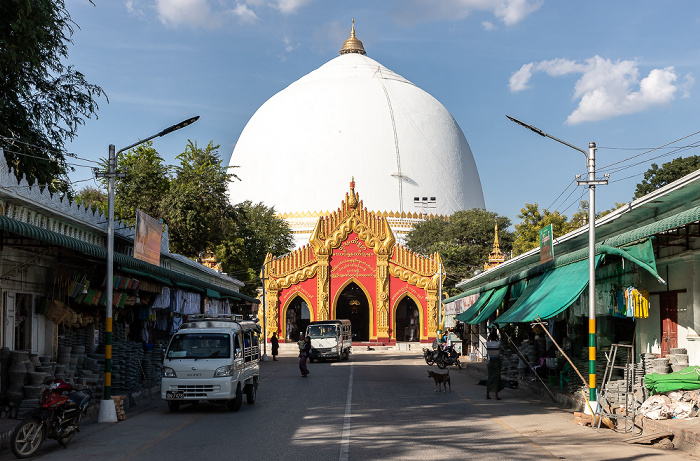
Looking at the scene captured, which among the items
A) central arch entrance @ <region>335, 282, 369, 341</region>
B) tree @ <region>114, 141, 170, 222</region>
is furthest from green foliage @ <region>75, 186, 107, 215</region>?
central arch entrance @ <region>335, 282, 369, 341</region>

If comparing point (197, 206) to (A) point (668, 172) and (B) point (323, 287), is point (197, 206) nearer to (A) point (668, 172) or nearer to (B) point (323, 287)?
(B) point (323, 287)

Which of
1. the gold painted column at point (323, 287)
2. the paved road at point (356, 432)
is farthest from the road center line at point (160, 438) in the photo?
the gold painted column at point (323, 287)

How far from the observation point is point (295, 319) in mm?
60500

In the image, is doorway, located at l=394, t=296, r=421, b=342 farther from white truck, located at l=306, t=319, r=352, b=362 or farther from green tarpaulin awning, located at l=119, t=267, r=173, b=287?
green tarpaulin awning, located at l=119, t=267, r=173, b=287

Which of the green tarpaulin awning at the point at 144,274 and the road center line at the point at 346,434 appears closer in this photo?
the road center line at the point at 346,434

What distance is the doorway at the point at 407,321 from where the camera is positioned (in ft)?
194

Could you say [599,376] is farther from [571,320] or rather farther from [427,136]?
[427,136]

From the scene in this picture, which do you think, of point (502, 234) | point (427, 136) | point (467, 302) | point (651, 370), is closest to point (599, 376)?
point (651, 370)

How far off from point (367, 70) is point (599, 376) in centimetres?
6351

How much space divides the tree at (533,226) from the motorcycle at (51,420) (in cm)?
4028

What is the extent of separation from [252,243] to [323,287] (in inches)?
278

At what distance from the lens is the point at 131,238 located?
22.9 meters

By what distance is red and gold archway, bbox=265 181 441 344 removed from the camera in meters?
54.2

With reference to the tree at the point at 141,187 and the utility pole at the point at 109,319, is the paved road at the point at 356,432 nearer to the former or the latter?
the utility pole at the point at 109,319
